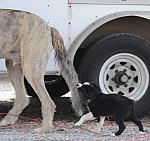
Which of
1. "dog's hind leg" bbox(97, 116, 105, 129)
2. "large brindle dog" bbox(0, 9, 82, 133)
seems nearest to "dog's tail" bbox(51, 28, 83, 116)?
"large brindle dog" bbox(0, 9, 82, 133)

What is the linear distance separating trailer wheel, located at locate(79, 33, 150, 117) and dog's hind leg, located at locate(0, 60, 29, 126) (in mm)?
736

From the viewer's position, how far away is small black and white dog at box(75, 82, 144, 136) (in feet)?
20.9

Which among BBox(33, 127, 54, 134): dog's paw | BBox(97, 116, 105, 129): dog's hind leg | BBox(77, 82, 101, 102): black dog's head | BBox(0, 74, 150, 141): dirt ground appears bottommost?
BBox(0, 74, 150, 141): dirt ground

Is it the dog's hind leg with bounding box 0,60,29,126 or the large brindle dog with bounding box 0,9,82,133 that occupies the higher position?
the large brindle dog with bounding box 0,9,82,133

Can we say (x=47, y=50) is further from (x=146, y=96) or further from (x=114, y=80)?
(x=146, y=96)

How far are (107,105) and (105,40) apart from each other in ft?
3.71

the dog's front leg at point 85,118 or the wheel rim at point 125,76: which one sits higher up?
the wheel rim at point 125,76

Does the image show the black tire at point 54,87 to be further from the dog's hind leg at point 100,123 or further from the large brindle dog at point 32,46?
the dog's hind leg at point 100,123

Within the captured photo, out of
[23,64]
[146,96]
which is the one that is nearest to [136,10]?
[146,96]

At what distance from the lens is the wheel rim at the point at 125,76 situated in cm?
723

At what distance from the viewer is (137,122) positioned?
6562 millimetres

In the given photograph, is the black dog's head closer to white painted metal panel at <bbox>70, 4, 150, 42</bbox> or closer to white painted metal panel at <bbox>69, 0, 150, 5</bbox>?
white painted metal panel at <bbox>70, 4, 150, 42</bbox>

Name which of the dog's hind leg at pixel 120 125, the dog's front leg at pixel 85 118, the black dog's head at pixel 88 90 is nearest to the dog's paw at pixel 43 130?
the dog's front leg at pixel 85 118

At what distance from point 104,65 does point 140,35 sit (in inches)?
32.7
